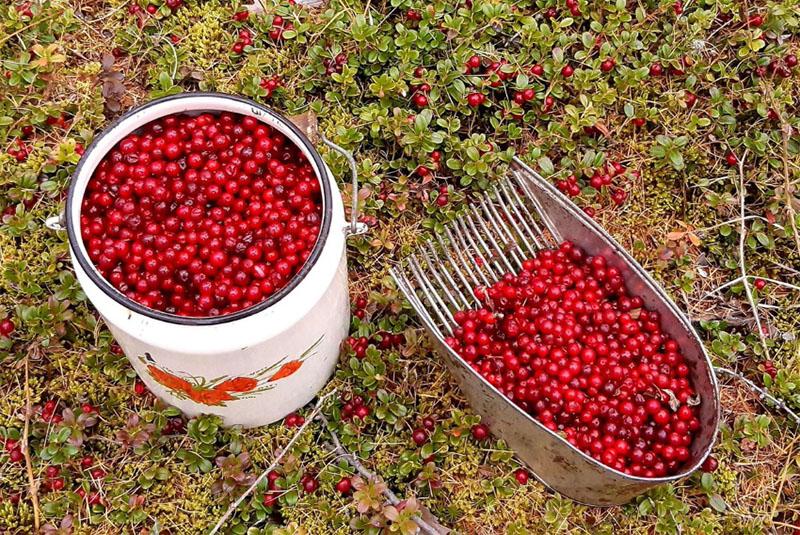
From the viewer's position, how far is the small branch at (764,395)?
10.7ft

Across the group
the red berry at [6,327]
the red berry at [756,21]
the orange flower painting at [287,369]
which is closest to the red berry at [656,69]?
the red berry at [756,21]

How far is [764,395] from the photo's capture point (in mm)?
3289

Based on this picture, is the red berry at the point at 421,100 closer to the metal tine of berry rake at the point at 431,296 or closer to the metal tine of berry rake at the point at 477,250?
the metal tine of berry rake at the point at 477,250

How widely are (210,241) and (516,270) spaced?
1.40 meters

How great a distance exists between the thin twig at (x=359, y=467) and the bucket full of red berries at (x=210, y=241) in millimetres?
488

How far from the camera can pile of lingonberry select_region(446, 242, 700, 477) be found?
9.38 feet

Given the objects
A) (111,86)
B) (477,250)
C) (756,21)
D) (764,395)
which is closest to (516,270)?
(477,250)

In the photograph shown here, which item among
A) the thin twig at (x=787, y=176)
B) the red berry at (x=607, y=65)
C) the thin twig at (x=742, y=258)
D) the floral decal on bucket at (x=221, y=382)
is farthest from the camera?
the red berry at (x=607, y=65)

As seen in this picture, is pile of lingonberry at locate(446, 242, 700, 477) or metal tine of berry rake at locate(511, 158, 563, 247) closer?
pile of lingonberry at locate(446, 242, 700, 477)

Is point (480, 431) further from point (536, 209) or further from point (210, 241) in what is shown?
point (210, 241)

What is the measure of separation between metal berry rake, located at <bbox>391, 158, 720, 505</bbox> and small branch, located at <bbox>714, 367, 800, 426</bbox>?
42 centimetres

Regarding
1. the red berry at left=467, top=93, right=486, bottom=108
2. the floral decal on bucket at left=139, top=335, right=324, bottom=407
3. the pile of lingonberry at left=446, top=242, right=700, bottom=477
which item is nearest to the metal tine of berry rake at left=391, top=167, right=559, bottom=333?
the pile of lingonberry at left=446, top=242, right=700, bottom=477

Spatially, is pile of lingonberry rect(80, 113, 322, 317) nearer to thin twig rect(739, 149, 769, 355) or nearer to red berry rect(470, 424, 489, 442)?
red berry rect(470, 424, 489, 442)

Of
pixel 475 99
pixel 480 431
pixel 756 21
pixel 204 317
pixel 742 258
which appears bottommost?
pixel 480 431
